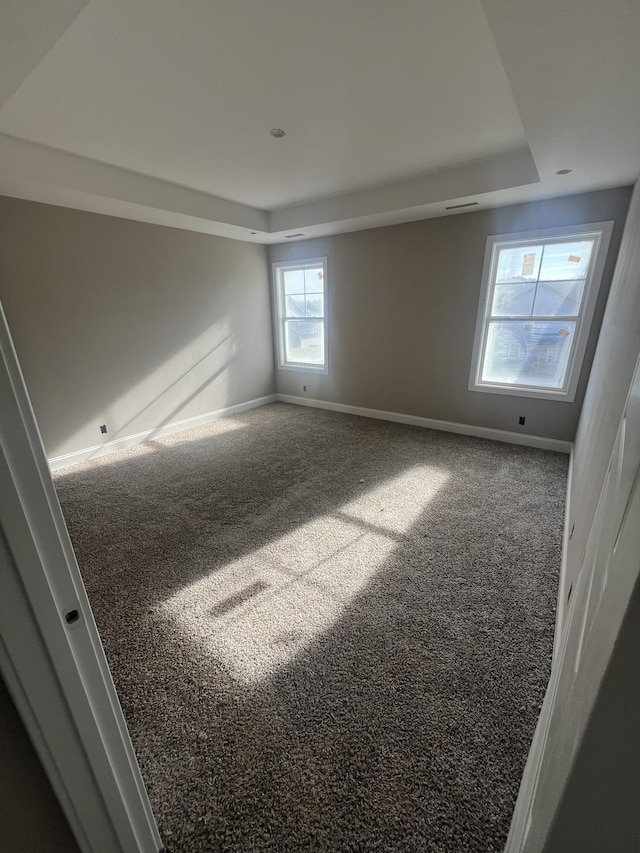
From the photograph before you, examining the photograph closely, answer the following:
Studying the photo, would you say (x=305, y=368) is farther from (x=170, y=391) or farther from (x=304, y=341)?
(x=170, y=391)

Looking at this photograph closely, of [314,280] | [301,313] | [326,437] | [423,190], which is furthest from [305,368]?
[423,190]

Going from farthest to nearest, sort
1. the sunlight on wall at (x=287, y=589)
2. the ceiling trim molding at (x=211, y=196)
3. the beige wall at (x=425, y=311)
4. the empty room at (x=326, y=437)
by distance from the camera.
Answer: the beige wall at (x=425, y=311) → the ceiling trim molding at (x=211, y=196) → the sunlight on wall at (x=287, y=589) → the empty room at (x=326, y=437)

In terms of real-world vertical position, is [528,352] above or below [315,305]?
below

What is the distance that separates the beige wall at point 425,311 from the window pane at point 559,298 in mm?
196

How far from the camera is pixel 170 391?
4.32 meters

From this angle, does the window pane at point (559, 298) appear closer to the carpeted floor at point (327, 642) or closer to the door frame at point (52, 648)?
the carpeted floor at point (327, 642)

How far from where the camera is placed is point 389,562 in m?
2.12

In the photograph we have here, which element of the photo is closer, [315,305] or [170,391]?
[170,391]

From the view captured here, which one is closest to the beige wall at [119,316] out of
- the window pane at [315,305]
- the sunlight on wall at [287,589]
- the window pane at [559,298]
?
the window pane at [315,305]

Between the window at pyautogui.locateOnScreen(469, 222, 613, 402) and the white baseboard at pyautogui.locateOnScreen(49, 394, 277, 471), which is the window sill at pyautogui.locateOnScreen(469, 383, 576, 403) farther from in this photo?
the white baseboard at pyautogui.locateOnScreen(49, 394, 277, 471)

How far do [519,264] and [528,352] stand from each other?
2.88 ft

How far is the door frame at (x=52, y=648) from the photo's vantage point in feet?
1.71

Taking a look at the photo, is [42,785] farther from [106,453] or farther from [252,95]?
[106,453]

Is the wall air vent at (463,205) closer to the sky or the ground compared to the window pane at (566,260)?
closer to the sky
